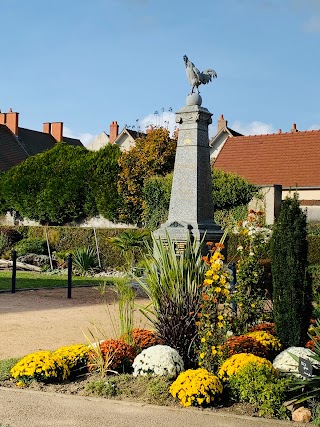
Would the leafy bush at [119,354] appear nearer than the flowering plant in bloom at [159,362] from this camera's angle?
No

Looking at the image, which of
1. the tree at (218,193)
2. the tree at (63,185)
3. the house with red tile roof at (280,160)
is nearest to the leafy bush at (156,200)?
the tree at (218,193)

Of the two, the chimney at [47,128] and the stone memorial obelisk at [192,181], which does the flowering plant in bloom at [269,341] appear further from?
the chimney at [47,128]

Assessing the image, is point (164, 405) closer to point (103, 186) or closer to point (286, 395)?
point (286, 395)

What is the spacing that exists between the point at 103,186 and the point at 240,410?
22927 millimetres

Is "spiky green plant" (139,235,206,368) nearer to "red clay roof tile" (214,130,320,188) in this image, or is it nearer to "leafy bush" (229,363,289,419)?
"leafy bush" (229,363,289,419)

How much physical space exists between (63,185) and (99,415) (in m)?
24.7

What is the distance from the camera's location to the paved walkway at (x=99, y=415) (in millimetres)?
5812

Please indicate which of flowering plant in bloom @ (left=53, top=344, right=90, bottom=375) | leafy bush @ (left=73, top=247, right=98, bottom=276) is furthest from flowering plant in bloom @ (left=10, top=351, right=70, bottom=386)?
leafy bush @ (left=73, top=247, right=98, bottom=276)

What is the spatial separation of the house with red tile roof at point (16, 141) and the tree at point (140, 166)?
16933 mm

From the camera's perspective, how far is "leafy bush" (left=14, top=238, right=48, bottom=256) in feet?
80.6

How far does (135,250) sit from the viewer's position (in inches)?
865

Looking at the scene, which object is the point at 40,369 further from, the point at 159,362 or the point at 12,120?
the point at 12,120

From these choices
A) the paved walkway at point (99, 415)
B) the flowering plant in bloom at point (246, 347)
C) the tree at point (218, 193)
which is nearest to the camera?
the paved walkway at point (99, 415)

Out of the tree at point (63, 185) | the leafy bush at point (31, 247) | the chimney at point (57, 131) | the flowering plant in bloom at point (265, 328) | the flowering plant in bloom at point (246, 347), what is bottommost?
the flowering plant in bloom at point (246, 347)
